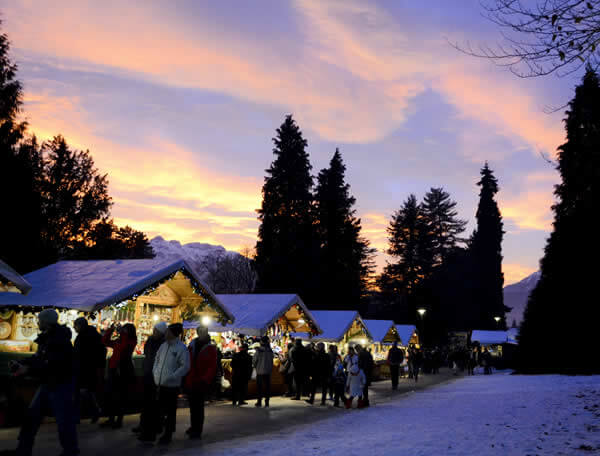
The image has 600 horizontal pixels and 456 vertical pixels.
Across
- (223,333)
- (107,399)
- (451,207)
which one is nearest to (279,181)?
(223,333)

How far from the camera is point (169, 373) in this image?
27.6ft

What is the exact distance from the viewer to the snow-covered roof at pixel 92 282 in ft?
44.0

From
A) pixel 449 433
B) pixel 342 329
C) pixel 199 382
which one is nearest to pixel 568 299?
pixel 342 329

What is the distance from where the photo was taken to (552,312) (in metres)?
30.6

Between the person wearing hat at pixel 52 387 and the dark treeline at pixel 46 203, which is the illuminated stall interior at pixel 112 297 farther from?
the dark treeline at pixel 46 203

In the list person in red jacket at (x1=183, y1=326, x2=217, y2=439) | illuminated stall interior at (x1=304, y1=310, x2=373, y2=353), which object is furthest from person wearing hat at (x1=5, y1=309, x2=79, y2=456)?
illuminated stall interior at (x1=304, y1=310, x2=373, y2=353)

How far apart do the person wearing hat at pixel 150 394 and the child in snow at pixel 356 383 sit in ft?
24.3

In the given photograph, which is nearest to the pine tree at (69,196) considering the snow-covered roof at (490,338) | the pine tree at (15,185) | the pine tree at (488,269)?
the pine tree at (15,185)

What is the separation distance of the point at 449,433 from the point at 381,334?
29.5 meters

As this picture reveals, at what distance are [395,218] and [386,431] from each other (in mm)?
72508

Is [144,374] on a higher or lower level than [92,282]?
lower

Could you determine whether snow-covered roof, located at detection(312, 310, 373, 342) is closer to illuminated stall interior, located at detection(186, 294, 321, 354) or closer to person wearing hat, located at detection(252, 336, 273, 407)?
illuminated stall interior, located at detection(186, 294, 321, 354)

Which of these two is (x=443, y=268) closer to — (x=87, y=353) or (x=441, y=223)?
(x=441, y=223)

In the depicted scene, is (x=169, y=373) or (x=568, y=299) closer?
(x=169, y=373)
